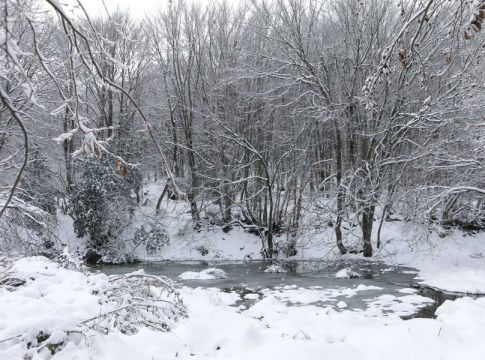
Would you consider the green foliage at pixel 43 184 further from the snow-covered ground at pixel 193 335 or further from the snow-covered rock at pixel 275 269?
the snow-covered ground at pixel 193 335

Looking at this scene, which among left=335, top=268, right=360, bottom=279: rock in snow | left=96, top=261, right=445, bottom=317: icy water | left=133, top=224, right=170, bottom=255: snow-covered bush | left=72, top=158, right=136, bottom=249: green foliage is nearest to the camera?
left=96, top=261, right=445, bottom=317: icy water

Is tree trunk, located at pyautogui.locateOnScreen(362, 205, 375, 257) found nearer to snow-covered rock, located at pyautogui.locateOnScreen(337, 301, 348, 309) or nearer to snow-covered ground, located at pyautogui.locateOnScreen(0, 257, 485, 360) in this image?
snow-covered rock, located at pyautogui.locateOnScreen(337, 301, 348, 309)

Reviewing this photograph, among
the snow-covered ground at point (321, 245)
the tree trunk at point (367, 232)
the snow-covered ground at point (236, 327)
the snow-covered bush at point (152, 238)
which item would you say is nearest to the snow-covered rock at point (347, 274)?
the snow-covered ground at point (321, 245)

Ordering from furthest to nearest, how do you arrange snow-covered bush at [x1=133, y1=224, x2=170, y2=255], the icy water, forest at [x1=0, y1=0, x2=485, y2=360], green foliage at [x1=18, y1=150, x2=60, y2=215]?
snow-covered bush at [x1=133, y1=224, x2=170, y2=255], green foliage at [x1=18, y1=150, x2=60, y2=215], forest at [x1=0, y1=0, x2=485, y2=360], the icy water

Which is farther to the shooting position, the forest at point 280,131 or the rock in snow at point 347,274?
the forest at point 280,131

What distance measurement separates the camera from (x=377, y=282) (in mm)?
12352

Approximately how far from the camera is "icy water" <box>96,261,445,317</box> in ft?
33.0

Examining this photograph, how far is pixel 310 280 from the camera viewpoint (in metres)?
13.0

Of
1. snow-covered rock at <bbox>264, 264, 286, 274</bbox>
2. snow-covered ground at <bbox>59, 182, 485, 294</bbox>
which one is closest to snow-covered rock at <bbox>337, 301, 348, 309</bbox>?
snow-covered ground at <bbox>59, 182, 485, 294</bbox>

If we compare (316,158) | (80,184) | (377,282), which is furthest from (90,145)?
(316,158)

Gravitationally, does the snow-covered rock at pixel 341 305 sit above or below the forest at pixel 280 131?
below

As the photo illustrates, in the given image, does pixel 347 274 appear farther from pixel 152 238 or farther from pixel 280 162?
pixel 152 238

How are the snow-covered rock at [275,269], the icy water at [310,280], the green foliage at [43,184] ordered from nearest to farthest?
the icy water at [310,280] < the snow-covered rock at [275,269] < the green foliage at [43,184]

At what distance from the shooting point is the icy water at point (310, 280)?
33.0 ft
